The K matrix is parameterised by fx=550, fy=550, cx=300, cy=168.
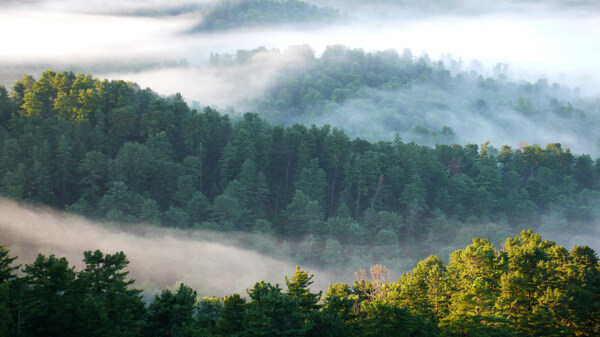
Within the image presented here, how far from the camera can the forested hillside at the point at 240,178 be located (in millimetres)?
79562

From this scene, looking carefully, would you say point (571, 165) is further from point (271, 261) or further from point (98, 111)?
point (98, 111)

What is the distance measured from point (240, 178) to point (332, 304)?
55.1 m

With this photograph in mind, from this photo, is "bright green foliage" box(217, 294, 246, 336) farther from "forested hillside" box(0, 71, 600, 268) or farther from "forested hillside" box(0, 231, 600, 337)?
"forested hillside" box(0, 71, 600, 268)

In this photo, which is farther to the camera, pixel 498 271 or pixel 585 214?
pixel 585 214

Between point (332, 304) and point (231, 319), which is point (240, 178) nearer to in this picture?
point (332, 304)

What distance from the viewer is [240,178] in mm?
88000

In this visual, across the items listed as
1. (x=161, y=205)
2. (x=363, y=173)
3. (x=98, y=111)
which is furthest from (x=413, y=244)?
(x=98, y=111)

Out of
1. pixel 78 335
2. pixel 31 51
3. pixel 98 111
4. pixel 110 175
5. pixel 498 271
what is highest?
pixel 31 51

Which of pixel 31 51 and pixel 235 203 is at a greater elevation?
pixel 31 51

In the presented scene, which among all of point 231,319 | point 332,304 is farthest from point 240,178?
point 231,319

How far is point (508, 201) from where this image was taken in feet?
353

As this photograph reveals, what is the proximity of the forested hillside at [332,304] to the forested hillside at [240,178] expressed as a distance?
126 ft

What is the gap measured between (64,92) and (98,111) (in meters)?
7.60

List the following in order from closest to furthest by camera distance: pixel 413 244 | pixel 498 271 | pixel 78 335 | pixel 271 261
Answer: pixel 78 335
pixel 498 271
pixel 271 261
pixel 413 244
